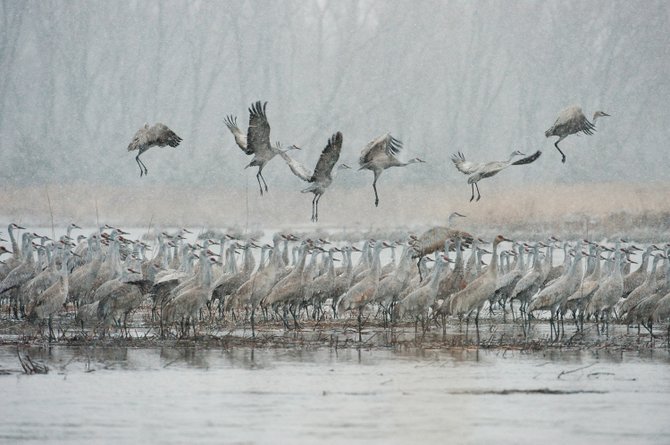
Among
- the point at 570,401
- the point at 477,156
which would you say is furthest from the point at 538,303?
the point at 477,156

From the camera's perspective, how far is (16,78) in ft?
153

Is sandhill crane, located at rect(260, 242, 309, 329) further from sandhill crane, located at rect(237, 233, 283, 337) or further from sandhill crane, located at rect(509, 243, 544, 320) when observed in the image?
sandhill crane, located at rect(509, 243, 544, 320)

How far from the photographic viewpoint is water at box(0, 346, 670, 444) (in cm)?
869

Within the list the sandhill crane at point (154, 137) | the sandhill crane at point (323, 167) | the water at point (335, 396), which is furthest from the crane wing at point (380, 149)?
the water at point (335, 396)

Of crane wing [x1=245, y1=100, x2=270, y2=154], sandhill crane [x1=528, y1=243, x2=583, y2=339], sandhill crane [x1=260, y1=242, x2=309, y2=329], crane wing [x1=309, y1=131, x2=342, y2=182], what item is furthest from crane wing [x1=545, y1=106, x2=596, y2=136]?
sandhill crane [x1=260, y1=242, x2=309, y2=329]

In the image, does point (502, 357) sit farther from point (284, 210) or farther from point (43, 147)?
point (43, 147)

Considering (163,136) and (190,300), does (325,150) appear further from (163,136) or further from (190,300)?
(190,300)

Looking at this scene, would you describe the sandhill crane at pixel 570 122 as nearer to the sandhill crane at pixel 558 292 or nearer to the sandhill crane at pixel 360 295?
the sandhill crane at pixel 558 292

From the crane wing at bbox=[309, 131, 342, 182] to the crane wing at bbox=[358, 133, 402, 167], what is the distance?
1.61ft

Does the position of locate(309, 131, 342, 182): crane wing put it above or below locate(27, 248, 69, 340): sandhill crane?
above

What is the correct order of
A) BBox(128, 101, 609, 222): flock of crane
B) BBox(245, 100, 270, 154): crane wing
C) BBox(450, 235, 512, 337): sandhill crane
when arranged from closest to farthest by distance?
1. BBox(450, 235, 512, 337): sandhill crane
2. BBox(245, 100, 270, 154): crane wing
3. BBox(128, 101, 609, 222): flock of crane

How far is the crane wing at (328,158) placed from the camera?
14419 millimetres

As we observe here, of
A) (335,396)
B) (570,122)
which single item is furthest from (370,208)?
(335,396)

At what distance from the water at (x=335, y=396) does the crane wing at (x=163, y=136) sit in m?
3.99
